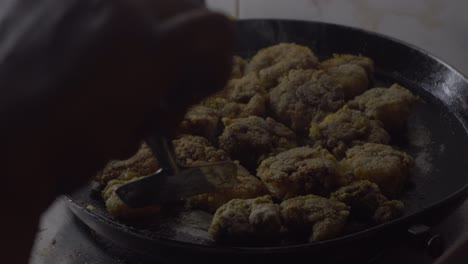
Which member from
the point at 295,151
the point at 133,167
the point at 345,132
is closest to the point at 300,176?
the point at 295,151

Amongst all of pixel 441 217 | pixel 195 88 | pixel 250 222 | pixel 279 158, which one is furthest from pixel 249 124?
pixel 195 88

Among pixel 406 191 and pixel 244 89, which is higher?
pixel 244 89

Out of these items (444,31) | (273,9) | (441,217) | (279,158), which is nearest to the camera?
(441,217)

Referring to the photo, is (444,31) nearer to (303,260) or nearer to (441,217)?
(441,217)

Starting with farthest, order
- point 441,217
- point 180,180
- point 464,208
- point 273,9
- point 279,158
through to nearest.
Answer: point 273,9, point 464,208, point 279,158, point 441,217, point 180,180

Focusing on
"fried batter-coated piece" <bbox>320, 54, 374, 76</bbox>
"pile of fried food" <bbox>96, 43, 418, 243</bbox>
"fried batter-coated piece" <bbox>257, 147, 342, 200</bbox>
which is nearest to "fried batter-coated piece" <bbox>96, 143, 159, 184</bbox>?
"pile of fried food" <bbox>96, 43, 418, 243</bbox>

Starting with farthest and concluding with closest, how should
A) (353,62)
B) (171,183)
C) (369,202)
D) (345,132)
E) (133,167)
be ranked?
(353,62) < (345,132) < (133,167) < (369,202) < (171,183)

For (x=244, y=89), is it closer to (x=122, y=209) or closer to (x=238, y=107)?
(x=238, y=107)

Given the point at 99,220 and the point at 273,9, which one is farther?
the point at 273,9
